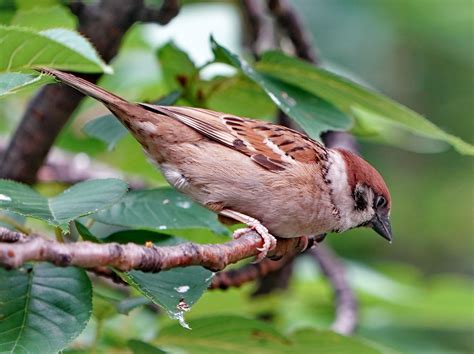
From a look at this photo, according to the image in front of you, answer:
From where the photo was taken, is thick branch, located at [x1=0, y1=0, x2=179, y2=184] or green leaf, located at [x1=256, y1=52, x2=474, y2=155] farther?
thick branch, located at [x1=0, y1=0, x2=179, y2=184]

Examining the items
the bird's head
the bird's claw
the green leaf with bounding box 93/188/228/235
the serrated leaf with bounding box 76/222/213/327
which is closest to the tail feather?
the green leaf with bounding box 93/188/228/235

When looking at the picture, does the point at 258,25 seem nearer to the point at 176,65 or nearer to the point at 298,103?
the point at 176,65

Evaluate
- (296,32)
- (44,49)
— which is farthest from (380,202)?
(44,49)

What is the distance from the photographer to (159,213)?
2236 mm

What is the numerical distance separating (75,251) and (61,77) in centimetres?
97

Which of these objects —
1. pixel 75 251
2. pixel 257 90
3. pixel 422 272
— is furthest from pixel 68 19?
pixel 422 272

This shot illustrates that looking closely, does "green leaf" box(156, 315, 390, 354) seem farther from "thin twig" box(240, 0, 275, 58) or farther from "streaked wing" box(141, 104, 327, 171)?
"thin twig" box(240, 0, 275, 58)

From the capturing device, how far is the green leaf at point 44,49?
5.54ft

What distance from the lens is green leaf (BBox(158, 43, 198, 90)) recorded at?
2.70m

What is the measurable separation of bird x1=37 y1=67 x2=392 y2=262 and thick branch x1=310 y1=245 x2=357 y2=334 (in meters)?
0.41

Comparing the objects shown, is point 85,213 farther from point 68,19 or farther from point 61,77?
point 68,19

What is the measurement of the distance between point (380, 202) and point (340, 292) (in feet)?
2.06

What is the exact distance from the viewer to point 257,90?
284 centimetres

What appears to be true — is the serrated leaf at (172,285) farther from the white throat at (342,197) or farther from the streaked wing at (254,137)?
the white throat at (342,197)
